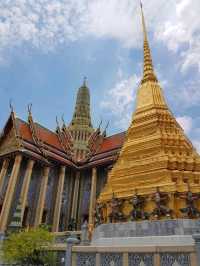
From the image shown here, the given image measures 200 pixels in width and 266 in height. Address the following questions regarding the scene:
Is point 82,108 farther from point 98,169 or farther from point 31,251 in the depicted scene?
point 31,251

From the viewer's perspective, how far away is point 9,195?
17.2 m

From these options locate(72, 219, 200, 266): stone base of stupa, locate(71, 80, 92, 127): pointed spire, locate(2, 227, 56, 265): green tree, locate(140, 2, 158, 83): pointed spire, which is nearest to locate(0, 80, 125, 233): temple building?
locate(71, 80, 92, 127): pointed spire

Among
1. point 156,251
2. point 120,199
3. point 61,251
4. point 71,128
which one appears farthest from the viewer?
point 71,128

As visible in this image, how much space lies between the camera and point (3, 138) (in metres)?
21.6

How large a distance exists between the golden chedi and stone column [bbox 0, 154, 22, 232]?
725 centimetres

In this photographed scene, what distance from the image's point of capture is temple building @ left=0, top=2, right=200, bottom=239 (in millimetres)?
11031

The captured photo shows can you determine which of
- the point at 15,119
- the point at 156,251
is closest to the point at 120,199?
the point at 156,251

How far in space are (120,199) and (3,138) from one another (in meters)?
13.5

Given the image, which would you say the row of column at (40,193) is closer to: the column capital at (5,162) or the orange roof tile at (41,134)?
the column capital at (5,162)

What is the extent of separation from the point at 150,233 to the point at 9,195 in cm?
1067

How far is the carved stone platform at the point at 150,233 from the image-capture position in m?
9.28

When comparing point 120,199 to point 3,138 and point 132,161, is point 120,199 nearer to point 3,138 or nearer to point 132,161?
point 132,161

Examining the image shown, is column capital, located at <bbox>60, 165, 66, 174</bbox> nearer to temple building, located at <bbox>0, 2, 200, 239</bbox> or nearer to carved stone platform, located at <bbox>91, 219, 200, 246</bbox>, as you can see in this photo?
temple building, located at <bbox>0, 2, 200, 239</bbox>

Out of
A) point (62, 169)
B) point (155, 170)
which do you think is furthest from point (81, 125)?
point (155, 170)
